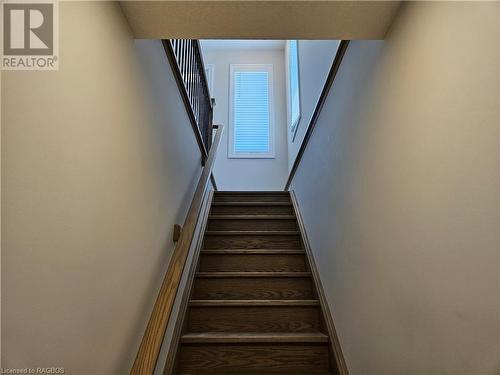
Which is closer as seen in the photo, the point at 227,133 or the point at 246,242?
the point at 246,242

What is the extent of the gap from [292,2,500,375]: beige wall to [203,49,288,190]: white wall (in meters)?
3.24

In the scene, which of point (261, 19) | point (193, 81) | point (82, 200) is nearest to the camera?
point (82, 200)

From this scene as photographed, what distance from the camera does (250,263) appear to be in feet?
8.66

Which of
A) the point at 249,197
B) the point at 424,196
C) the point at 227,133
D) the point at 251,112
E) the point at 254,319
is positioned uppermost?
the point at 251,112

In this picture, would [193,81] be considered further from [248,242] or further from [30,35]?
[30,35]

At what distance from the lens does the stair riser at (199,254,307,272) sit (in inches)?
103

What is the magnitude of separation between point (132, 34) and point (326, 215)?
1493mm

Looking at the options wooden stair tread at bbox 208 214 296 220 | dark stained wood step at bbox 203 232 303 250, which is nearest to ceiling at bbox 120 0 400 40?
dark stained wood step at bbox 203 232 303 250

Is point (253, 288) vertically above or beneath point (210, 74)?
beneath

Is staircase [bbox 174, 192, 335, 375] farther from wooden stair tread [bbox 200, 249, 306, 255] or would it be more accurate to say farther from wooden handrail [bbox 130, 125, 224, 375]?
wooden handrail [bbox 130, 125, 224, 375]

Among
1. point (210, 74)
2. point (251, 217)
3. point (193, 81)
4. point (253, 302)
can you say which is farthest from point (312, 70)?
point (210, 74)

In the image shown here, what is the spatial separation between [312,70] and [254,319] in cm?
206

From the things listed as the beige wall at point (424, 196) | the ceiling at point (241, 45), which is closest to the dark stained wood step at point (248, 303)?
the beige wall at point (424, 196)

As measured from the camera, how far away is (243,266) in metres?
2.64
